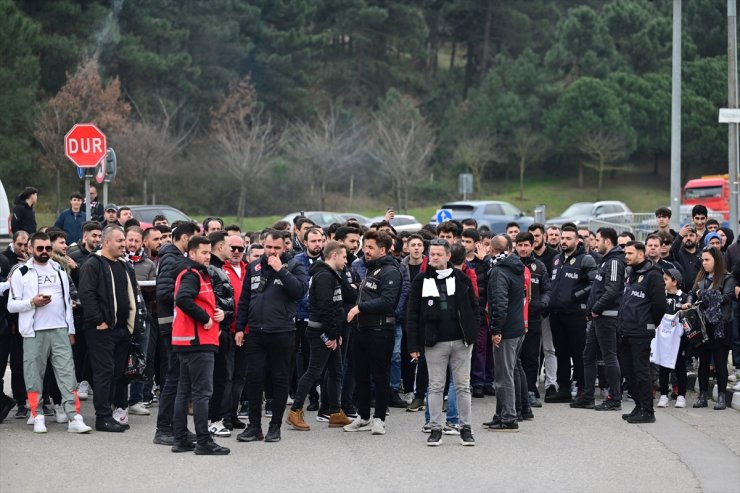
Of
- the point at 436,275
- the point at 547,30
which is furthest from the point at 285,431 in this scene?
the point at 547,30

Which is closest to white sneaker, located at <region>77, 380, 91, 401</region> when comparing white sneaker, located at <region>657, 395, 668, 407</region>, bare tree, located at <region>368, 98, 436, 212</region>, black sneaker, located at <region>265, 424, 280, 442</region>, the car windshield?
black sneaker, located at <region>265, 424, 280, 442</region>

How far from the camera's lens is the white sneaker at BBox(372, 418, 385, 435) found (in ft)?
36.7

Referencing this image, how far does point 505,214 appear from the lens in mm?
42750

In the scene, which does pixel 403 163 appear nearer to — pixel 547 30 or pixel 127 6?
pixel 127 6

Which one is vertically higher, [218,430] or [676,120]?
[676,120]

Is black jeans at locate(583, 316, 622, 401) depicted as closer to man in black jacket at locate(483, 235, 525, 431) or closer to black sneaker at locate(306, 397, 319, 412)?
man in black jacket at locate(483, 235, 525, 431)

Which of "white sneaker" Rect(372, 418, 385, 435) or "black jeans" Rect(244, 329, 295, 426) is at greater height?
"black jeans" Rect(244, 329, 295, 426)

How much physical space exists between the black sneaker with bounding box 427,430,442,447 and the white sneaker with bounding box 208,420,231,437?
6.84ft

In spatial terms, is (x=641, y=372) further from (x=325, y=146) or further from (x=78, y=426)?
(x=325, y=146)

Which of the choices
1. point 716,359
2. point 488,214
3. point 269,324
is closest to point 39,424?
point 269,324

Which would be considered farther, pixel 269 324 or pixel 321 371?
Answer: pixel 321 371

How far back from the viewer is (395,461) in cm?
1000

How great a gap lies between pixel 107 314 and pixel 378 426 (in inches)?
118

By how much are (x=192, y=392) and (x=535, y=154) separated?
59792mm
